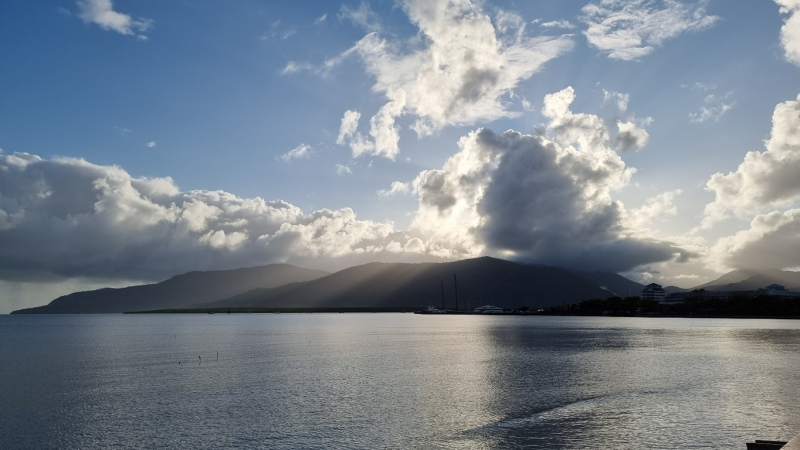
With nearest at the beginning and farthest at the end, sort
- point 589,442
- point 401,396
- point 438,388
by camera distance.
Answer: point 589,442
point 401,396
point 438,388

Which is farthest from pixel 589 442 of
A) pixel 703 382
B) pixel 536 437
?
pixel 703 382

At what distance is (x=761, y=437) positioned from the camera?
37.3 metres

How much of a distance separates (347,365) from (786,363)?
62.8 m

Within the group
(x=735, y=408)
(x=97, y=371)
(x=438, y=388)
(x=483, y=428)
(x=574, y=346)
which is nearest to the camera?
(x=483, y=428)

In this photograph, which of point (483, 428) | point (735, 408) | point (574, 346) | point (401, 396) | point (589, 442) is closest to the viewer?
point (589, 442)

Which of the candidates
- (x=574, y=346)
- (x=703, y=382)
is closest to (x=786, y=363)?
(x=703, y=382)

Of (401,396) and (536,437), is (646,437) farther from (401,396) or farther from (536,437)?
(401,396)

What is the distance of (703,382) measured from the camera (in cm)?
6162

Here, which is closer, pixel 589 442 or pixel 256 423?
pixel 589 442

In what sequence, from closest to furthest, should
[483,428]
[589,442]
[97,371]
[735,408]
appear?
[589,442] < [483,428] < [735,408] < [97,371]

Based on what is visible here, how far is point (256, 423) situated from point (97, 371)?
4624cm

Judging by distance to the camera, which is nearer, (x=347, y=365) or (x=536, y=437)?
(x=536, y=437)

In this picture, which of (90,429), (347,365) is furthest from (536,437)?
(347,365)

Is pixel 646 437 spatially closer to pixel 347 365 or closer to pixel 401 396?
pixel 401 396
